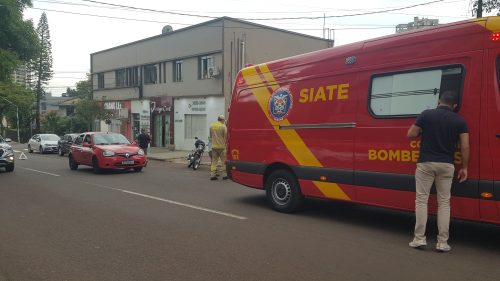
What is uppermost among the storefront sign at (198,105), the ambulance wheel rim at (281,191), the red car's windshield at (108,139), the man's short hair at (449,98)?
the storefront sign at (198,105)

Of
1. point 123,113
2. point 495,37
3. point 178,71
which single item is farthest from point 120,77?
point 495,37

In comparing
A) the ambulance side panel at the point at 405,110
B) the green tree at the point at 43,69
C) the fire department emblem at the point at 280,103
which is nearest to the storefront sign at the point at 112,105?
the green tree at the point at 43,69

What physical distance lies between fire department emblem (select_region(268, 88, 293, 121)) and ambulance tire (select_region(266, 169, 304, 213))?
3.29 feet

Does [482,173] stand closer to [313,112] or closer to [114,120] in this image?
[313,112]

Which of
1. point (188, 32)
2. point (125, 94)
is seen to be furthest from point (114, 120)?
point (188, 32)

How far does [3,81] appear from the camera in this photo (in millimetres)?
23438

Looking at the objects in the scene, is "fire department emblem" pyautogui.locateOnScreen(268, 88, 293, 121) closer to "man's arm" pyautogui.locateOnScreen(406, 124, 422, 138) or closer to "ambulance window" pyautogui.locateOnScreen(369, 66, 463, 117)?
"ambulance window" pyautogui.locateOnScreen(369, 66, 463, 117)

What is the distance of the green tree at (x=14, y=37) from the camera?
1998 cm

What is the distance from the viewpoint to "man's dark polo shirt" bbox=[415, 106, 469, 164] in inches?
211

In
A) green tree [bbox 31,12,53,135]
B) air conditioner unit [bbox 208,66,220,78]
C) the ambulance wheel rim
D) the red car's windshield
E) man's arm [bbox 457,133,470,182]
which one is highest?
green tree [bbox 31,12,53,135]

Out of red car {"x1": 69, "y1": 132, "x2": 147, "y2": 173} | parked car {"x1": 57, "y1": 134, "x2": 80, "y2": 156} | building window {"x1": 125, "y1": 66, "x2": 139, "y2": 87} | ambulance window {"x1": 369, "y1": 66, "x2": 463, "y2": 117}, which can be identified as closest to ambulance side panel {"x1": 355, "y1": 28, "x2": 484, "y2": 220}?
ambulance window {"x1": 369, "y1": 66, "x2": 463, "y2": 117}

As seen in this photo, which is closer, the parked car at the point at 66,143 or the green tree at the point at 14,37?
the green tree at the point at 14,37

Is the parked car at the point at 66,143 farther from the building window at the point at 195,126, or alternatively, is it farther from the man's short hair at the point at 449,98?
the man's short hair at the point at 449,98

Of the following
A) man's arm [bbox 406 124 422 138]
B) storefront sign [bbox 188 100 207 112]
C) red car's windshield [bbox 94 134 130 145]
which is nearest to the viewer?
man's arm [bbox 406 124 422 138]
